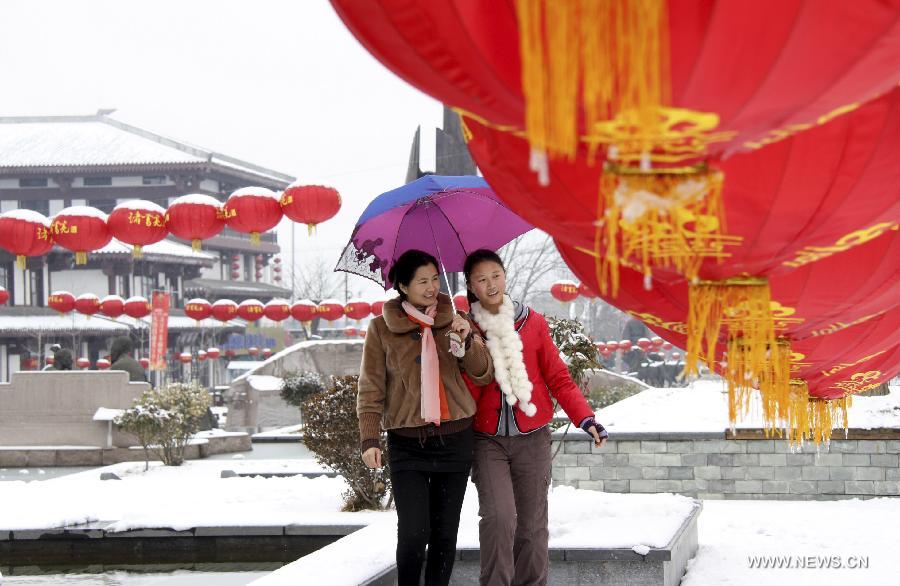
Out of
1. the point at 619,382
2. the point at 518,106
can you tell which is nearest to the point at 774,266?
the point at 518,106

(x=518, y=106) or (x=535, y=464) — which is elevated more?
(x=518, y=106)

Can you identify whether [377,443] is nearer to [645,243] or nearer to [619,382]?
[645,243]

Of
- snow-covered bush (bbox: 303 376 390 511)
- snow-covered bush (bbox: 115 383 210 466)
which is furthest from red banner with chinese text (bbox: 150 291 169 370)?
snow-covered bush (bbox: 303 376 390 511)

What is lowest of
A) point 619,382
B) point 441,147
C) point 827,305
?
point 619,382

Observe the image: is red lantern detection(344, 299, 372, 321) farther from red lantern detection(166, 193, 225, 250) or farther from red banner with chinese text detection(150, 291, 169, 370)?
red lantern detection(166, 193, 225, 250)

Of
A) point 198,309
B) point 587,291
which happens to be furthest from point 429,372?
point 198,309

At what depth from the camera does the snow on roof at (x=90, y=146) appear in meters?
41.0

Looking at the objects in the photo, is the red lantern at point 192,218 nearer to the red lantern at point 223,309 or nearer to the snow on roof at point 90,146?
the red lantern at point 223,309

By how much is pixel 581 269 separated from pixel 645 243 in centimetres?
98

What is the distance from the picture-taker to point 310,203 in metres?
11.4

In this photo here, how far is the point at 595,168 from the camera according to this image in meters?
2.01

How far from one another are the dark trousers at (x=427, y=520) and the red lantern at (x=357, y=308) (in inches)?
883

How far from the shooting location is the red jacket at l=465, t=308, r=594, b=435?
4.21 metres

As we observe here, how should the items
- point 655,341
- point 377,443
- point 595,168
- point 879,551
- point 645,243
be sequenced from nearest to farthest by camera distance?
point 645,243 → point 595,168 → point 377,443 → point 879,551 → point 655,341
